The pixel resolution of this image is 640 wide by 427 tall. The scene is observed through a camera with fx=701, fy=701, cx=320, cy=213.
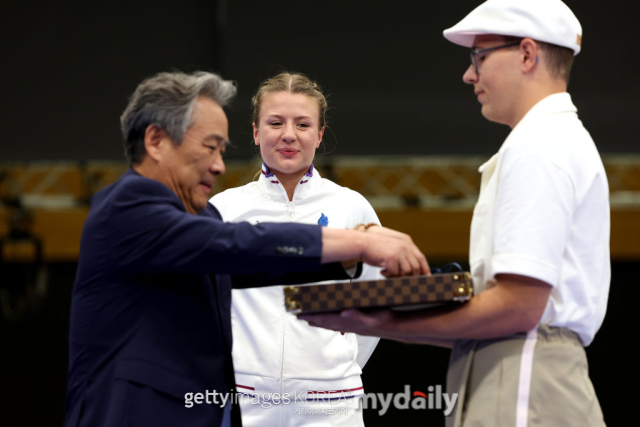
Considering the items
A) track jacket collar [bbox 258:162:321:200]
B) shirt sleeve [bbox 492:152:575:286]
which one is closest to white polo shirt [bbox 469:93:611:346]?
shirt sleeve [bbox 492:152:575:286]

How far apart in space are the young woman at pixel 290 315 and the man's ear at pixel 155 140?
796mm

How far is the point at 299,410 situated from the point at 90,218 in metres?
0.91

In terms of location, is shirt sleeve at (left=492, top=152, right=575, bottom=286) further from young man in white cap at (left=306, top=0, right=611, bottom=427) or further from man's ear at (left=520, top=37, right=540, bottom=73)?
man's ear at (left=520, top=37, right=540, bottom=73)

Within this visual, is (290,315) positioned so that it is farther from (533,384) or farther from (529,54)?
(529,54)

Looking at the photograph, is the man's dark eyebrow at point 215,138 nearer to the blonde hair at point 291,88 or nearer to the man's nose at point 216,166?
the man's nose at point 216,166

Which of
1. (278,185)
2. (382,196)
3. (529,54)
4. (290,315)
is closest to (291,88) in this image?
(278,185)

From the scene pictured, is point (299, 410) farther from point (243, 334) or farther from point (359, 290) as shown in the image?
point (359, 290)

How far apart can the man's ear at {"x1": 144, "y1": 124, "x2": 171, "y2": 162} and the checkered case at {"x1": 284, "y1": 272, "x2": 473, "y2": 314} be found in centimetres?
36

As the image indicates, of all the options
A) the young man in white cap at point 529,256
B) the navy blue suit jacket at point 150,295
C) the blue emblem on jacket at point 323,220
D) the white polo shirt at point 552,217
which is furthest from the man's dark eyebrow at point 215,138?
the blue emblem on jacket at point 323,220

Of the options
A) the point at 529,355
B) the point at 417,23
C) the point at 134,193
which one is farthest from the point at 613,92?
the point at 134,193

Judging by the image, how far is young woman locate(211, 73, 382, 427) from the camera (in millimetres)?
1958

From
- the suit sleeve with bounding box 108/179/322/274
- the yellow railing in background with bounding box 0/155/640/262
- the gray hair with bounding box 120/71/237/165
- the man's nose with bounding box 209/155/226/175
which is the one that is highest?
the gray hair with bounding box 120/71/237/165

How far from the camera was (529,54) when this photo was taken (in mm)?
1312

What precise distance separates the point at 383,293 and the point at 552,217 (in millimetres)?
325
